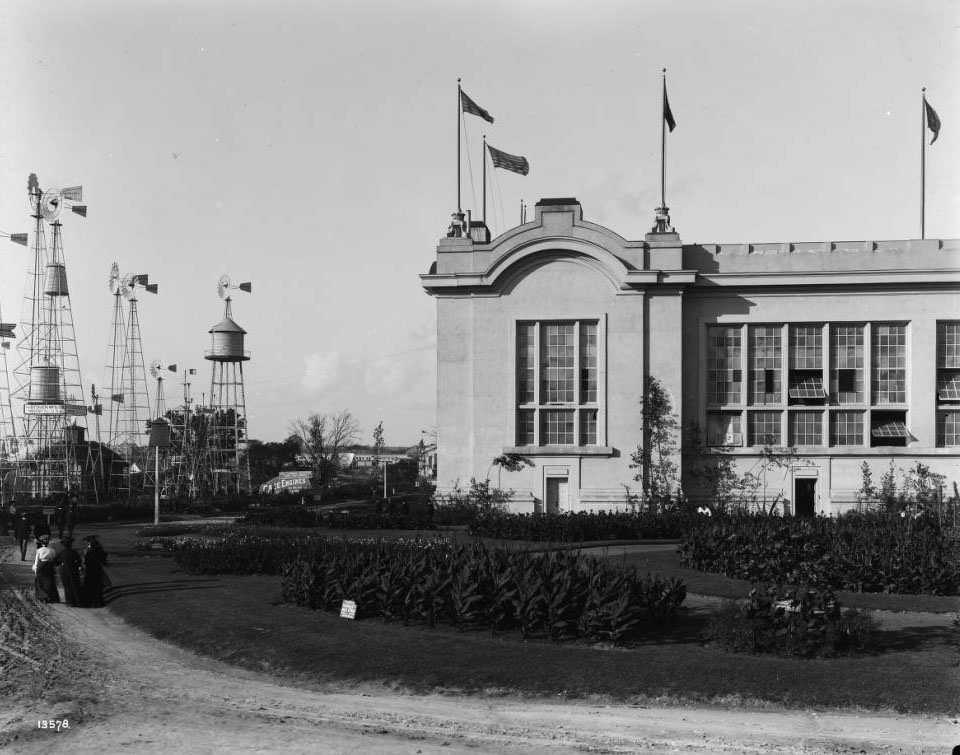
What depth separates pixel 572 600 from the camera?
49.2ft

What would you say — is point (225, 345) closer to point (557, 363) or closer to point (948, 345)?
point (557, 363)

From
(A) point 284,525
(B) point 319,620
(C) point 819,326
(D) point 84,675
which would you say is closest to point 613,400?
(C) point 819,326

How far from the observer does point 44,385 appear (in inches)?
2308

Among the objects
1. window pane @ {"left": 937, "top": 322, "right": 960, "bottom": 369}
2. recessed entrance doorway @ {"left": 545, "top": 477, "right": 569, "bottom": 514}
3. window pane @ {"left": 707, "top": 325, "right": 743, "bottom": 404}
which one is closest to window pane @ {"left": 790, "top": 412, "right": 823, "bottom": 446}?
window pane @ {"left": 707, "top": 325, "right": 743, "bottom": 404}

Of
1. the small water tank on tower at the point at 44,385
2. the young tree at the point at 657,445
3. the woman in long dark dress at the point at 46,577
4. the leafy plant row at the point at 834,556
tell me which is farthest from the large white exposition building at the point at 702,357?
the small water tank on tower at the point at 44,385

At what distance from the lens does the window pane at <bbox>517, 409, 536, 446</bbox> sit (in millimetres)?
40469

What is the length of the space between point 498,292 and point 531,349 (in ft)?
9.62

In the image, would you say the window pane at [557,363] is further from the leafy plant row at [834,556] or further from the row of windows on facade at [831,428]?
the leafy plant row at [834,556]

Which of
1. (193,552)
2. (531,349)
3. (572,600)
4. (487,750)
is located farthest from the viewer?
(531,349)

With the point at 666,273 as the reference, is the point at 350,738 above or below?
below

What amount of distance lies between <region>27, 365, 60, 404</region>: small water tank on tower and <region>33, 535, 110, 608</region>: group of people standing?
138 ft

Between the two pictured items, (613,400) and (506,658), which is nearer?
(506,658)

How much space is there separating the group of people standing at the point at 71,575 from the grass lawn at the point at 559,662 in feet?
8.42

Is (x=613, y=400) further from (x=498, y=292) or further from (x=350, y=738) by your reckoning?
(x=350, y=738)
